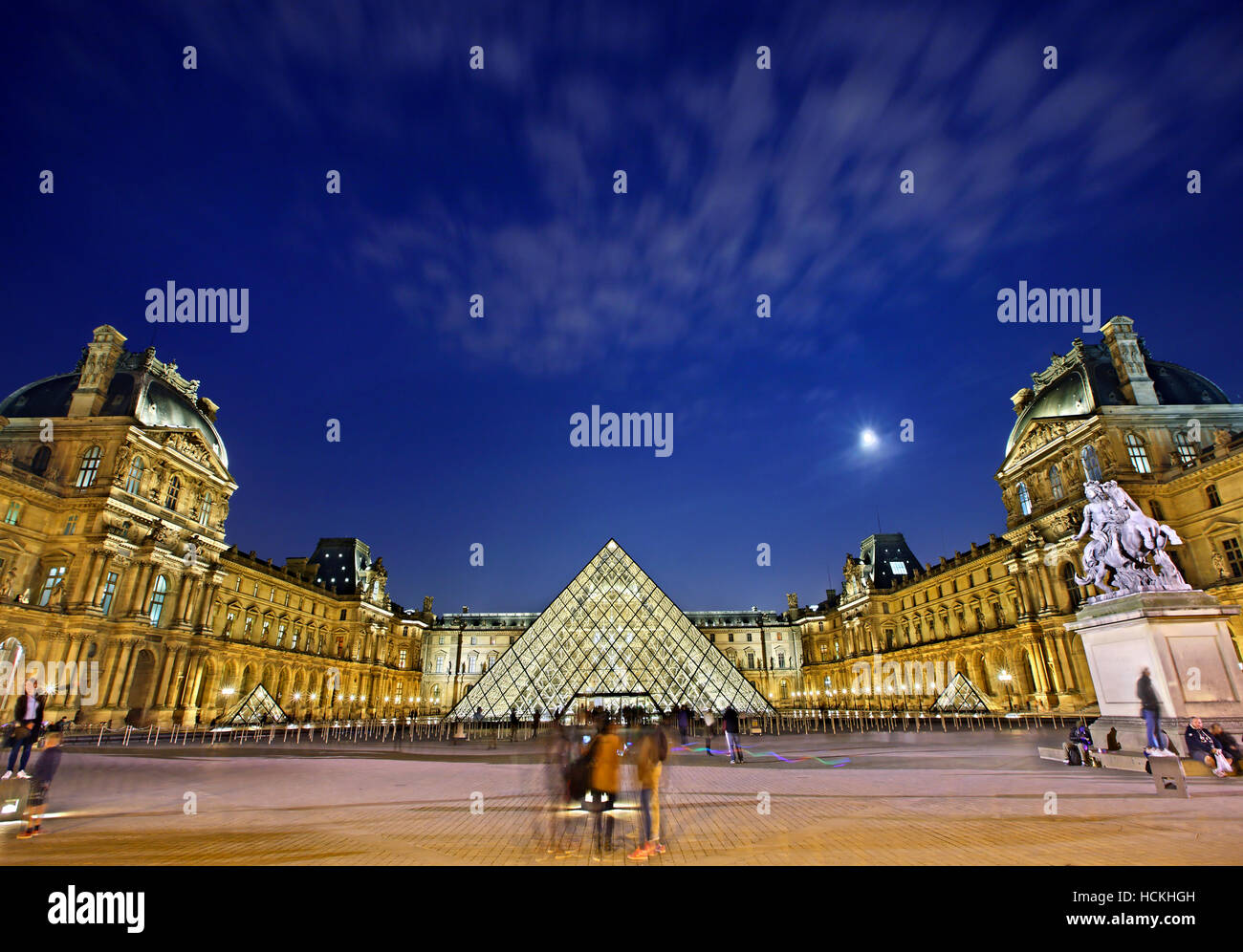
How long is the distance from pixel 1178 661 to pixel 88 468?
105 ft

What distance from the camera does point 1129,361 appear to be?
2469 centimetres

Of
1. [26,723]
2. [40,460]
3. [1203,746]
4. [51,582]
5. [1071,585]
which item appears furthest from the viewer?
[1071,585]

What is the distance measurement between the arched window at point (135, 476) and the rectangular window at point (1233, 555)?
1566 inches

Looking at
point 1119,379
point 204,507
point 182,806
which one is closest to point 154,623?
point 204,507

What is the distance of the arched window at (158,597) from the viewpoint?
22.9 m

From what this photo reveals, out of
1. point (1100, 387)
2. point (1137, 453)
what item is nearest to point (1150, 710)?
point (1137, 453)

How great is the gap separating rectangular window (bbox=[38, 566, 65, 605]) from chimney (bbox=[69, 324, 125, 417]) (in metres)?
6.58

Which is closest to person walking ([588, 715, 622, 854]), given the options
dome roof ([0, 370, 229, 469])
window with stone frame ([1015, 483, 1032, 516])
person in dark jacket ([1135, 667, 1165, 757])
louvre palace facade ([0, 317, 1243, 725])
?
person in dark jacket ([1135, 667, 1165, 757])

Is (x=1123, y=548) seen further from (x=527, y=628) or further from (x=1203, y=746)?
(x=527, y=628)

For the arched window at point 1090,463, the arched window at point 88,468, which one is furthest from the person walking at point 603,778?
the arched window at point 88,468

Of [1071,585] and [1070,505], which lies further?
[1071,585]

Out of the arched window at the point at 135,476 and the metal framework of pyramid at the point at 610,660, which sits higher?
the arched window at the point at 135,476

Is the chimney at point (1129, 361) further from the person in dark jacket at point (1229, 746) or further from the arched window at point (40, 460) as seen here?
the arched window at point (40, 460)
